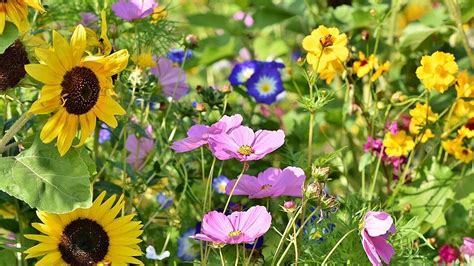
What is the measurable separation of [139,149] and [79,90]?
1.68 feet

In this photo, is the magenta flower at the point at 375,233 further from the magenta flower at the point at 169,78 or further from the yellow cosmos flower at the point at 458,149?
the magenta flower at the point at 169,78

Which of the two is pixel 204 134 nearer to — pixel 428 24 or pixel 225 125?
pixel 225 125

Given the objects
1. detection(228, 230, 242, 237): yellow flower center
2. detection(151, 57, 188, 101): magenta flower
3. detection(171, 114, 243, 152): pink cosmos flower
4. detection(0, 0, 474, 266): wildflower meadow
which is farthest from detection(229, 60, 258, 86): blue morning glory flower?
detection(228, 230, 242, 237): yellow flower center

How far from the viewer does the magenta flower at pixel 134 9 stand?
54.6 inches

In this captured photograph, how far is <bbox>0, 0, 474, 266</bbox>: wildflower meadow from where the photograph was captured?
3.53 feet

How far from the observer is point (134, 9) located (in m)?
1.39

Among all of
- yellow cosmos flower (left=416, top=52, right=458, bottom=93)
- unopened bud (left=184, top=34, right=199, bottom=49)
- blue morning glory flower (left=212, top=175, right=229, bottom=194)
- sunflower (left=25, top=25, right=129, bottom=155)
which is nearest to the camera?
sunflower (left=25, top=25, right=129, bottom=155)

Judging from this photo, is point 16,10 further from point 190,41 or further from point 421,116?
point 421,116

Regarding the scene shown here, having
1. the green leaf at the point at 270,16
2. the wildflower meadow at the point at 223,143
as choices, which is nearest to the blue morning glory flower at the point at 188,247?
the wildflower meadow at the point at 223,143

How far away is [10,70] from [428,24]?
3.19 feet

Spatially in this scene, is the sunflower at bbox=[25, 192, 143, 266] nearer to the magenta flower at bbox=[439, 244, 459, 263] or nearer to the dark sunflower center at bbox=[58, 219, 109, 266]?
the dark sunflower center at bbox=[58, 219, 109, 266]

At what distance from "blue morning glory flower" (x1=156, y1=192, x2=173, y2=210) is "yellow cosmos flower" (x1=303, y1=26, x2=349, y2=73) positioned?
0.33 m

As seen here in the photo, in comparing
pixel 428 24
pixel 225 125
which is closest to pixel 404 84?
pixel 428 24

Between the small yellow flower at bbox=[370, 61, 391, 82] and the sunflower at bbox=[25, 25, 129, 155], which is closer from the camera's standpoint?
the sunflower at bbox=[25, 25, 129, 155]
